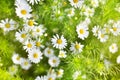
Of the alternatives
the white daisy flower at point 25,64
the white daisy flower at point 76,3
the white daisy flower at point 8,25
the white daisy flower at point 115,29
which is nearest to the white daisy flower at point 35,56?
the white daisy flower at point 25,64

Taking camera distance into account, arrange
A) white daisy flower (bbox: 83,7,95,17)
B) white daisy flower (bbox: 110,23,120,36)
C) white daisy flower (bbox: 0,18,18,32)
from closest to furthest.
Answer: white daisy flower (bbox: 0,18,18,32)
white daisy flower (bbox: 83,7,95,17)
white daisy flower (bbox: 110,23,120,36)

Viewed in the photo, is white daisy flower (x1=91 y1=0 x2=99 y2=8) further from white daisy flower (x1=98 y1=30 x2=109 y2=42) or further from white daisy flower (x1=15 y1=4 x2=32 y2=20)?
white daisy flower (x1=15 y1=4 x2=32 y2=20)

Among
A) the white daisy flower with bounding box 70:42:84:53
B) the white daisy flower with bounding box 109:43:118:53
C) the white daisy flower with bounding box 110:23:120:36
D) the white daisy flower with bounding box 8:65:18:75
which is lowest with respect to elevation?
the white daisy flower with bounding box 8:65:18:75

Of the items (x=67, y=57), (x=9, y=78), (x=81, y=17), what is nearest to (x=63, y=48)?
(x=67, y=57)

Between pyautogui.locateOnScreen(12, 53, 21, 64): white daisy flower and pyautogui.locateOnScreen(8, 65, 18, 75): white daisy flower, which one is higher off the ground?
pyautogui.locateOnScreen(12, 53, 21, 64): white daisy flower

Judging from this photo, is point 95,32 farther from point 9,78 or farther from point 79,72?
point 9,78

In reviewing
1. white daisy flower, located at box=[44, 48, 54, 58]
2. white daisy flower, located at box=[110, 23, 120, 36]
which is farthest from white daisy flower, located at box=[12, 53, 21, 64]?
white daisy flower, located at box=[110, 23, 120, 36]
